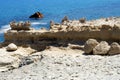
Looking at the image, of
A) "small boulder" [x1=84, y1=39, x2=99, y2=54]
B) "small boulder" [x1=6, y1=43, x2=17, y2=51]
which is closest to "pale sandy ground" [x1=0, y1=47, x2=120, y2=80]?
"small boulder" [x1=84, y1=39, x2=99, y2=54]

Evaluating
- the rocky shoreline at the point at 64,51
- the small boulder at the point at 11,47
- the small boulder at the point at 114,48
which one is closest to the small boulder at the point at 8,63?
the rocky shoreline at the point at 64,51

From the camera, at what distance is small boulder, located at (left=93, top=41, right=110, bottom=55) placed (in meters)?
19.8

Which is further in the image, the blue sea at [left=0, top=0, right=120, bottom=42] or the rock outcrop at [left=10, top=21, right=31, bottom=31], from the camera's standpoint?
the blue sea at [left=0, top=0, right=120, bottom=42]

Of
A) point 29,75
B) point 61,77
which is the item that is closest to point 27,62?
point 29,75

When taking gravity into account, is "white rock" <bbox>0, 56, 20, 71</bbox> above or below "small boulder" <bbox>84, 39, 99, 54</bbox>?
below

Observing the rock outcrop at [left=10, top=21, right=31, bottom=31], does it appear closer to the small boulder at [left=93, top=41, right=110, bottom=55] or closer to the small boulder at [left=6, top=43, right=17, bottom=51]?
the small boulder at [left=6, top=43, right=17, bottom=51]

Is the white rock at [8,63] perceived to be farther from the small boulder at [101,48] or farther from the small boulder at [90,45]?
the small boulder at [101,48]

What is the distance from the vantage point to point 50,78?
17125mm

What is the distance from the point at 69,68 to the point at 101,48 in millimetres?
2353

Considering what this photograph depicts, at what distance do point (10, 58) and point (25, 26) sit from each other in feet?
11.2

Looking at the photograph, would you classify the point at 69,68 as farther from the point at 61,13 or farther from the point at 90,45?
the point at 61,13

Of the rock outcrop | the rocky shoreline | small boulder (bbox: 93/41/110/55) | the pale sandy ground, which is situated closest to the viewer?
the pale sandy ground

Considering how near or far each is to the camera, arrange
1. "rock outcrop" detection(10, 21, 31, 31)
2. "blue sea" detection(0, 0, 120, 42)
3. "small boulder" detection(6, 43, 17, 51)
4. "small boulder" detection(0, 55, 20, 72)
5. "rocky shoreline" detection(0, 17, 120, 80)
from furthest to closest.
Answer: "blue sea" detection(0, 0, 120, 42) < "rock outcrop" detection(10, 21, 31, 31) < "small boulder" detection(6, 43, 17, 51) < "small boulder" detection(0, 55, 20, 72) < "rocky shoreline" detection(0, 17, 120, 80)

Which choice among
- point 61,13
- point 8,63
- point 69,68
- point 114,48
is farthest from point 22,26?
point 61,13
